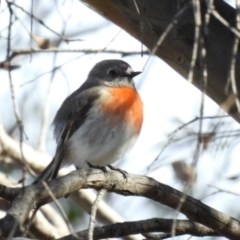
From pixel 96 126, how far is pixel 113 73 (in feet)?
3.14

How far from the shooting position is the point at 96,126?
6008 millimetres

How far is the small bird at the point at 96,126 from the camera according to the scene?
5.98 meters

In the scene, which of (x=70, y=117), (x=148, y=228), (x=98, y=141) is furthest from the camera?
(x=70, y=117)

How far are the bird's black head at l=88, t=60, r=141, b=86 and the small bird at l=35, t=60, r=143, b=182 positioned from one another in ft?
0.72

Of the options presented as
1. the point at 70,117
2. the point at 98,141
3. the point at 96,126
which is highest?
the point at 70,117

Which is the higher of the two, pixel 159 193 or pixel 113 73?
pixel 113 73

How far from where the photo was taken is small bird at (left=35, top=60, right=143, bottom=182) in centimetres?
598

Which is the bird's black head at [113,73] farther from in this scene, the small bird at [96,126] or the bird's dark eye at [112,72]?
the small bird at [96,126]

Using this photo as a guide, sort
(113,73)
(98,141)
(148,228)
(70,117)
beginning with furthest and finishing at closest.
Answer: (113,73) → (70,117) → (98,141) → (148,228)

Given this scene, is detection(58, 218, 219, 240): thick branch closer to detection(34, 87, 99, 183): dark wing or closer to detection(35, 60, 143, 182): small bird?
detection(35, 60, 143, 182): small bird

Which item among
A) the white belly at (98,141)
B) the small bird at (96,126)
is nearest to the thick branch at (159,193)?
the small bird at (96,126)

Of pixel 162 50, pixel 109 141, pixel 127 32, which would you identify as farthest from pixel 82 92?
pixel 162 50

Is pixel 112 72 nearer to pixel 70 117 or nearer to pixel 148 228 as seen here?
pixel 70 117

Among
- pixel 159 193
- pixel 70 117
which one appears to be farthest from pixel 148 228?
pixel 70 117
